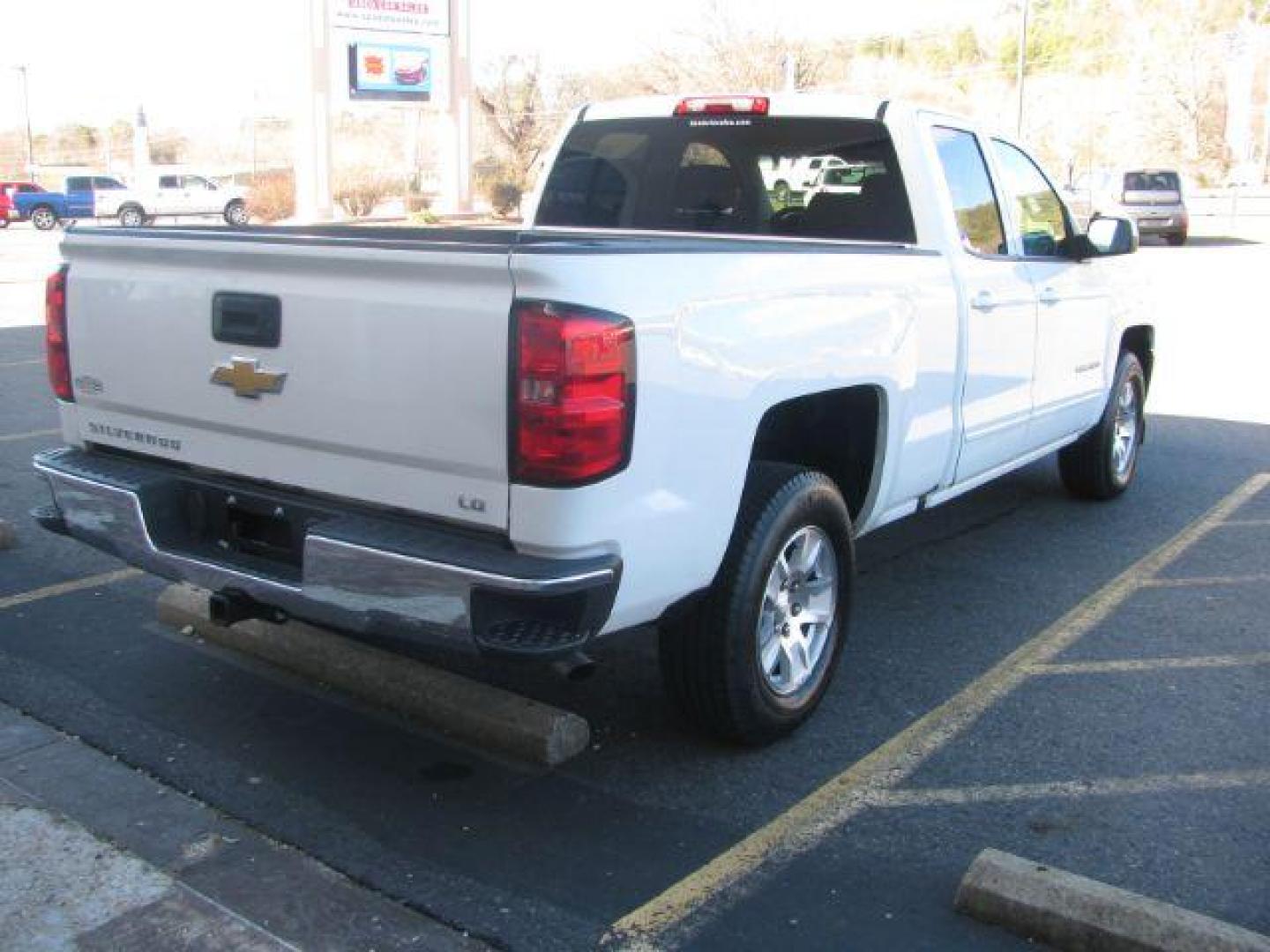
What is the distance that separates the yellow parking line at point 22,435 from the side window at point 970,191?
20.1 feet

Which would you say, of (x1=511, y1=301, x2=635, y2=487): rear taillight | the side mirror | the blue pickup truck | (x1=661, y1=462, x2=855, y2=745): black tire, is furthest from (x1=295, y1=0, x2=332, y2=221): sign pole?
(x1=511, y1=301, x2=635, y2=487): rear taillight

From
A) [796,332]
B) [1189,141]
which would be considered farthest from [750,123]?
[1189,141]

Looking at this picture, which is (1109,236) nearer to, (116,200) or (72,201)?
(116,200)

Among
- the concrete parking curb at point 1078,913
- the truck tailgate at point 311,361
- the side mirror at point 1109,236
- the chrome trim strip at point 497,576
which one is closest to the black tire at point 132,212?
the side mirror at point 1109,236

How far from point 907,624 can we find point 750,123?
221 cm

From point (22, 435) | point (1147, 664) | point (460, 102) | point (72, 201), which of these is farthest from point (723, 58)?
point (1147, 664)

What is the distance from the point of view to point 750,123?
544 centimetres

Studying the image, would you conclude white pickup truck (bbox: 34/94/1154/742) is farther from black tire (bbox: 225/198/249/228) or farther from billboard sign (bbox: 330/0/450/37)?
black tire (bbox: 225/198/249/228)

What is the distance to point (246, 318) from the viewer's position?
3.59 meters

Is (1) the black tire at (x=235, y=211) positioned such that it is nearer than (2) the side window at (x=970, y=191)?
No

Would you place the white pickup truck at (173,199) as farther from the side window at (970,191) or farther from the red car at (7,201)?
the side window at (970,191)

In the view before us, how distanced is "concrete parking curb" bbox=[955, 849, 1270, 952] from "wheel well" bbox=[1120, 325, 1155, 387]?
4767mm

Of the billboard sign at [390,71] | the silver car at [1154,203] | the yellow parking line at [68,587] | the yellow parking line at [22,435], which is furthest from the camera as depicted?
the billboard sign at [390,71]

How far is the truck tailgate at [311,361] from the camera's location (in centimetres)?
319
